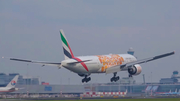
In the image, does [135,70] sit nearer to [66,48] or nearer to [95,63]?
[95,63]

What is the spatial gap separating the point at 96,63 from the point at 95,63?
0.32 metres

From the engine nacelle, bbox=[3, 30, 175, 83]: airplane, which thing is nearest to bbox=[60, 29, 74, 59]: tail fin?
bbox=[3, 30, 175, 83]: airplane

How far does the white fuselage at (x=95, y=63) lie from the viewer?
6362 centimetres

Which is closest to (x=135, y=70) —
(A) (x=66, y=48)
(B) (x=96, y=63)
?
(B) (x=96, y=63)

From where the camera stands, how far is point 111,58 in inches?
2820

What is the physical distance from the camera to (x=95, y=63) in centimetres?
6719

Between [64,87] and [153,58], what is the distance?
4571 inches

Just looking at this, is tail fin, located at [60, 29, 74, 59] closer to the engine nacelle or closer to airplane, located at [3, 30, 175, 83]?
airplane, located at [3, 30, 175, 83]

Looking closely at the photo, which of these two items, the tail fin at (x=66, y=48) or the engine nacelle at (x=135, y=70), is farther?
the engine nacelle at (x=135, y=70)

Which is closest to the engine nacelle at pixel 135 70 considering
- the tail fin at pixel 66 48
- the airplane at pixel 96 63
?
the airplane at pixel 96 63

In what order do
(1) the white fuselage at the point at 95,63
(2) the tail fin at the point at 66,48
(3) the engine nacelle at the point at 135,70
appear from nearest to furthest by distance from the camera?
1. (1) the white fuselage at the point at 95,63
2. (2) the tail fin at the point at 66,48
3. (3) the engine nacelle at the point at 135,70

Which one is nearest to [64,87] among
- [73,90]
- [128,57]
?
[73,90]

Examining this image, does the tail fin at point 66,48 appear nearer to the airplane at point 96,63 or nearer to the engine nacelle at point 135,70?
the airplane at point 96,63

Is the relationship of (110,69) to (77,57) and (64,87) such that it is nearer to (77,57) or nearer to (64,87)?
(77,57)
